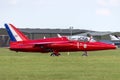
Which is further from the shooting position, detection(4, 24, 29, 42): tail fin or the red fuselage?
detection(4, 24, 29, 42): tail fin

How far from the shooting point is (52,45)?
4147 centimetres

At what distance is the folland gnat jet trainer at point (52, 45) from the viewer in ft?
134

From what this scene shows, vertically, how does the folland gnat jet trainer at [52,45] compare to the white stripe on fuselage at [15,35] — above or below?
below

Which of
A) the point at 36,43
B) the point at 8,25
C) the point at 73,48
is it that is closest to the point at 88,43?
the point at 73,48

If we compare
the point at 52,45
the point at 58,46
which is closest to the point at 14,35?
the point at 52,45

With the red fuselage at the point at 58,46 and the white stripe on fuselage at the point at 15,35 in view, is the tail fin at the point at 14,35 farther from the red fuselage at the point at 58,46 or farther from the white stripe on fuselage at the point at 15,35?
the red fuselage at the point at 58,46

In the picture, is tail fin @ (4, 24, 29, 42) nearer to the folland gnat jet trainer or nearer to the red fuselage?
the folland gnat jet trainer

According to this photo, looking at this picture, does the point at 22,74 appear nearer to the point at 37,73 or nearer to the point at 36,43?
the point at 37,73

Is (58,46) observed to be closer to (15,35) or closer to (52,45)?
(52,45)

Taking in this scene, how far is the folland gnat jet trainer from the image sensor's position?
4091 cm

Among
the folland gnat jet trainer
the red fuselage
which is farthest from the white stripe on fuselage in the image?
the red fuselage

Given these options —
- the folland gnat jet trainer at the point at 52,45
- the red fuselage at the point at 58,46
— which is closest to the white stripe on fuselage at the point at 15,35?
the folland gnat jet trainer at the point at 52,45

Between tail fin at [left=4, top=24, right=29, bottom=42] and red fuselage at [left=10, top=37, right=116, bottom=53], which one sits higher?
tail fin at [left=4, top=24, right=29, bottom=42]

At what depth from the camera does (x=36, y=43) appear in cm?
4191
